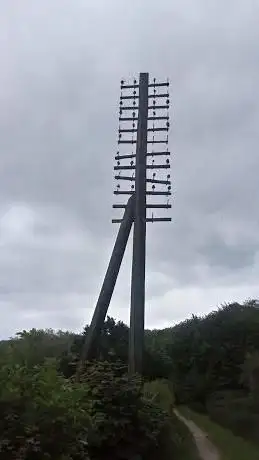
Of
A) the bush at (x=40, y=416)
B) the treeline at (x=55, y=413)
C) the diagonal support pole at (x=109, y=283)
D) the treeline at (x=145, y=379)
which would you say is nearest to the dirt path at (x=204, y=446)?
the treeline at (x=145, y=379)

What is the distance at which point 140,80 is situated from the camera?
98.0 feet

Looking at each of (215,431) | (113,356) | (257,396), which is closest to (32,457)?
(257,396)

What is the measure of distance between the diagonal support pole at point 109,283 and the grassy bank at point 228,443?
206 inches

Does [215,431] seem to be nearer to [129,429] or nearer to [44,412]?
[129,429]

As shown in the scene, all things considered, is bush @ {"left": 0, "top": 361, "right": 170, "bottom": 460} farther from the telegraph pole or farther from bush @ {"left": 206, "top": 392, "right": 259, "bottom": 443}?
the telegraph pole

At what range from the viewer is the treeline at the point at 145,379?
789 centimetres

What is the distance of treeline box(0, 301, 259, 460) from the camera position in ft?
25.9

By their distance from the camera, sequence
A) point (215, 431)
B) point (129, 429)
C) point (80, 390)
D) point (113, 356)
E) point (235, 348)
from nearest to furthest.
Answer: point (80, 390), point (129, 429), point (215, 431), point (113, 356), point (235, 348)

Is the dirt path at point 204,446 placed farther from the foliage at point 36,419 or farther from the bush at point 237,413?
the foliage at point 36,419

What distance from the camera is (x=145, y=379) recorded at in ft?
91.4

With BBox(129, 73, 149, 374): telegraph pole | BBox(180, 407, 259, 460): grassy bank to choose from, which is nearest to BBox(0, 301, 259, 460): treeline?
BBox(180, 407, 259, 460): grassy bank

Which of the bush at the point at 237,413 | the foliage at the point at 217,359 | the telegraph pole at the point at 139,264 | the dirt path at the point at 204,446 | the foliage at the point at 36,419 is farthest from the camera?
the foliage at the point at 217,359

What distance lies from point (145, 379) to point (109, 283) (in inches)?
178

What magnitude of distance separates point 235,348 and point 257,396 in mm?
8963
